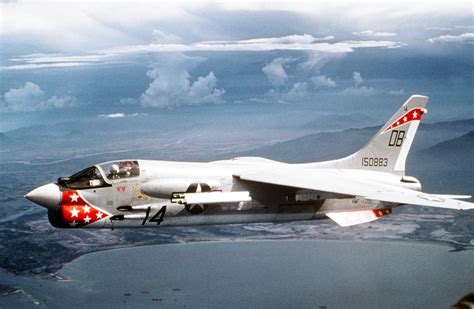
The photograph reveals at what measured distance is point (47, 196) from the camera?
56.7 feet

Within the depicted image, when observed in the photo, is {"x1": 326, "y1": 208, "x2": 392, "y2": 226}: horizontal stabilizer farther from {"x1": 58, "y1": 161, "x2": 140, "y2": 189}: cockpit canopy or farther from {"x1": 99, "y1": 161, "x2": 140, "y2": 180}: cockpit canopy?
A: {"x1": 58, "y1": 161, "x2": 140, "y2": 189}: cockpit canopy

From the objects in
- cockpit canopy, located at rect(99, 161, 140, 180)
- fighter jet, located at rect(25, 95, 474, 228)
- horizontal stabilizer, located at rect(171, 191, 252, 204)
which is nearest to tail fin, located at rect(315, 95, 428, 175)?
fighter jet, located at rect(25, 95, 474, 228)

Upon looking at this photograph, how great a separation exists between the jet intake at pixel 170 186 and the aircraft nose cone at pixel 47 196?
8.15 feet

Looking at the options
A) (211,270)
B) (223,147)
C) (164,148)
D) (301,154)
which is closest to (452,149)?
(301,154)

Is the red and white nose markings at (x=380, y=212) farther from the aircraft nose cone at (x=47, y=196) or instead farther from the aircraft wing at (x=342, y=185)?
the aircraft nose cone at (x=47, y=196)

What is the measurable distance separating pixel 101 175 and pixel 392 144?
11.8 m

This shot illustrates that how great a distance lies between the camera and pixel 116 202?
18031mm

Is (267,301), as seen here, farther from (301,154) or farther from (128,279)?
(301,154)

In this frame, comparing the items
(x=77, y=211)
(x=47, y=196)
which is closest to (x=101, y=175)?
(x=77, y=211)

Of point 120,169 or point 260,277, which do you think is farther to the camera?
point 260,277

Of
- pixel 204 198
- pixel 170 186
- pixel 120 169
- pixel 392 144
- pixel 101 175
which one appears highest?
pixel 392 144

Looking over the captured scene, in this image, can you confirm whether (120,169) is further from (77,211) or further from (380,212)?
(380,212)

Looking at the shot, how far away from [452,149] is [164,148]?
89392mm

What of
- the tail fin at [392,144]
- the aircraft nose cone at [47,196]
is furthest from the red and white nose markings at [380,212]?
the aircraft nose cone at [47,196]
